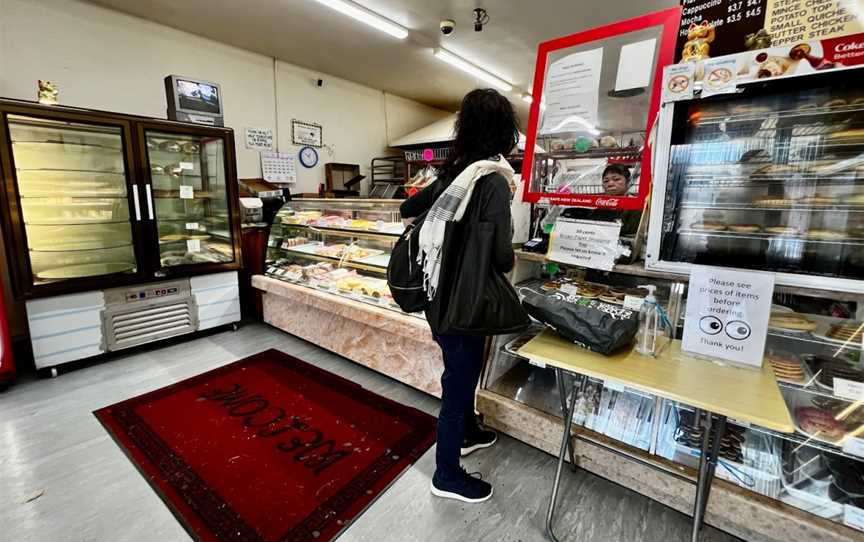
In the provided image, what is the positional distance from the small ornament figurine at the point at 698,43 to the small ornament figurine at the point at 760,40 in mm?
138

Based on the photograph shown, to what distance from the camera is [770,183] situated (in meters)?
1.52

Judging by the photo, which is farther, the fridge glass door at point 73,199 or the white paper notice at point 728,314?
the fridge glass door at point 73,199

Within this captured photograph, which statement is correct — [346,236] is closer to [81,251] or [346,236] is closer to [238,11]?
[81,251]

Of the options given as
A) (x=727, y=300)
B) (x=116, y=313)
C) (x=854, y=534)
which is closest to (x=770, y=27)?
(x=727, y=300)

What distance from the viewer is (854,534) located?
128 cm

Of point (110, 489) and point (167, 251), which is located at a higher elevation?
point (167, 251)

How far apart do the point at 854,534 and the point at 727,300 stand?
0.85 metres

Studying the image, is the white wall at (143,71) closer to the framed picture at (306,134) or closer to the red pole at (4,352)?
the framed picture at (306,134)

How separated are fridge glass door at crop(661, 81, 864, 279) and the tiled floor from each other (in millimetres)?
1157

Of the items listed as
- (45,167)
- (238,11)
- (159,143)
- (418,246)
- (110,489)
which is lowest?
(110,489)

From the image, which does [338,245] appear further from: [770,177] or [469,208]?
[770,177]

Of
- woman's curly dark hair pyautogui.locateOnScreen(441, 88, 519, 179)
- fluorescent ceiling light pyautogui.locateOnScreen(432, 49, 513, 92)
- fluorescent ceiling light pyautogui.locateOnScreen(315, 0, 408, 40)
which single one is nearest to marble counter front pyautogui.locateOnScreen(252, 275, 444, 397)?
woman's curly dark hair pyautogui.locateOnScreen(441, 88, 519, 179)

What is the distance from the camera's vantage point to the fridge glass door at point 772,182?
53.7 inches

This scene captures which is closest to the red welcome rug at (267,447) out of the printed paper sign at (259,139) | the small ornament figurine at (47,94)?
the small ornament figurine at (47,94)
